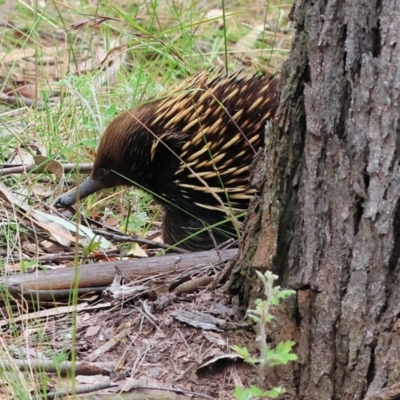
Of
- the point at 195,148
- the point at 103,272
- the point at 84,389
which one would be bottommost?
the point at 84,389

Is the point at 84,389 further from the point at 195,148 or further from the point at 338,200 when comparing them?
the point at 195,148

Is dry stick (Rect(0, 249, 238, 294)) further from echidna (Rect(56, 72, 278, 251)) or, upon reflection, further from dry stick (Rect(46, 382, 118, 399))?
echidna (Rect(56, 72, 278, 251))

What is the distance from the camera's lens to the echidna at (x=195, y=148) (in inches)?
107

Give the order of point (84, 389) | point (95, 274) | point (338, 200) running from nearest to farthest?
point (338, 200)
point (84, 389)
point (95, 274)

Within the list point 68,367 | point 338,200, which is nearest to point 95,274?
point 68,367

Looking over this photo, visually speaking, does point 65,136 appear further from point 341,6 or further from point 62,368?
point 341,6

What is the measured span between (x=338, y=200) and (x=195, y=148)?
52.6 inches

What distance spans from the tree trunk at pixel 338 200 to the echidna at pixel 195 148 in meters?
1.11

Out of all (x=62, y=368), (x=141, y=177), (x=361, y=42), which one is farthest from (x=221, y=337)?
(x=141, y=177)

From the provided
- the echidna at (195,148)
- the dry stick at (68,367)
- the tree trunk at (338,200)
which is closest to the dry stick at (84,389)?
the dry stick at (68,367)

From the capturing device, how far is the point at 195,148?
275cm

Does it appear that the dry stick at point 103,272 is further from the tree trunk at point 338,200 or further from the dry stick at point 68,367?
the tree trunk at point 338,200

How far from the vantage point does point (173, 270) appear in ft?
6.66

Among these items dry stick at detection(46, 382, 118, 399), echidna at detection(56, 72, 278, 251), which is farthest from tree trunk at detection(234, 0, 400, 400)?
echidna at detection(56, 72, 278, 251)
